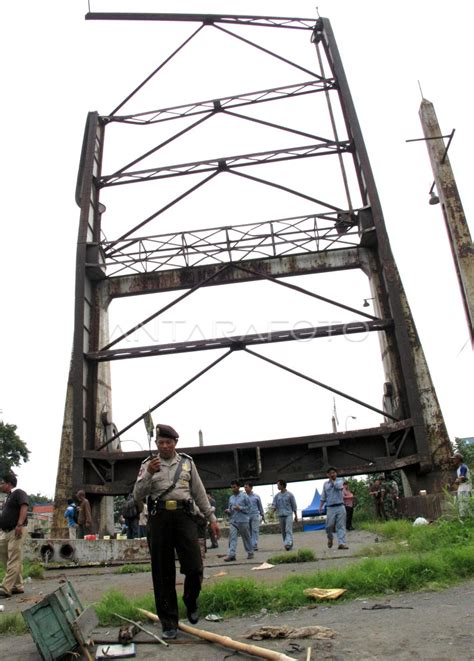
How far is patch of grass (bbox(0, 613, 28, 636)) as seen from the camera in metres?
4.62

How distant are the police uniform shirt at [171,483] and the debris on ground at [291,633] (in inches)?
41.6

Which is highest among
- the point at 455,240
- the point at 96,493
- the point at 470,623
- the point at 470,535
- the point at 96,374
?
the point at 96,374

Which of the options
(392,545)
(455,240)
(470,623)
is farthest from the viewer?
(392,545)

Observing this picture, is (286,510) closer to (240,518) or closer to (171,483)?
(240,518)

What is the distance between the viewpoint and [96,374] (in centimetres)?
1412

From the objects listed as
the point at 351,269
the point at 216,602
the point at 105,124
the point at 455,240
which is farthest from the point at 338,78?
the point at 216,602

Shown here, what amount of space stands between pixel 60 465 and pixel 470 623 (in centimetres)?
1070

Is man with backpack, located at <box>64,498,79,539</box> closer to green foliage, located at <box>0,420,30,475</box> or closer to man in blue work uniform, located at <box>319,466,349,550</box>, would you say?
man in blue work uniform, located at <box>319,466,349,550</box>

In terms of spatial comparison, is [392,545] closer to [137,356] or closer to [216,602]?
[216,602]

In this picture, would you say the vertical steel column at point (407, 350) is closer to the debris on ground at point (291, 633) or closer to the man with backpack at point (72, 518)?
the man with backpack at point (72, 518)

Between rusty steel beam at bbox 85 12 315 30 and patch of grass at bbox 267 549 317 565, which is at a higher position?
rusty steel beam at bbox 85 12 315 30

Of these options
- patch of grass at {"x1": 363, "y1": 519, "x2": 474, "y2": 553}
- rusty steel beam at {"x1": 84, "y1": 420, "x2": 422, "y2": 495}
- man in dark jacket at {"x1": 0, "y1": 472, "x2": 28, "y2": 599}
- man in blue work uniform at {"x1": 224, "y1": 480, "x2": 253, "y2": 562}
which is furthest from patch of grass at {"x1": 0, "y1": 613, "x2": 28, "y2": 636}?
rusty steel beam at {"x1": 84, "y1": 420, "x2": 422, "y2": 495}

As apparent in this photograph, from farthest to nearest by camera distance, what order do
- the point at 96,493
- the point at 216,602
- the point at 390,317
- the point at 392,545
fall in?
the point at 390,317, the point at 96,493, the point at 392,545, the point at 216,602

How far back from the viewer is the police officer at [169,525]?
433 cm
